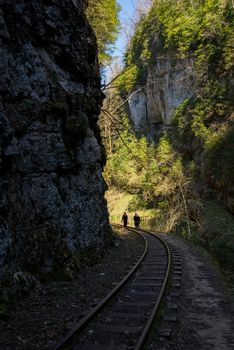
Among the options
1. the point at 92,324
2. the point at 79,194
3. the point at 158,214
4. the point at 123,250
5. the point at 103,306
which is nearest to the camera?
the point at 92,324

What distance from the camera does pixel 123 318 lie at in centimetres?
747

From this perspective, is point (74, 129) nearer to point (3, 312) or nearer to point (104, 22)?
point (3, 312)

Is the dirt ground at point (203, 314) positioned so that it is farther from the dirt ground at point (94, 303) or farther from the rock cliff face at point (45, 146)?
the rock cliff face at point (45, 146)

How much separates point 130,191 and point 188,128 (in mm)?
11307

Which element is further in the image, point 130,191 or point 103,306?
point 130,191

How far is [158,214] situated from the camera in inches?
1315

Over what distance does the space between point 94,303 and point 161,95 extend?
36553mm

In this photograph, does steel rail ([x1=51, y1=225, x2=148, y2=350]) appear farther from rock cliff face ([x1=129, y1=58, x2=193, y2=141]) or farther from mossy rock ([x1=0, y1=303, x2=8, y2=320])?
rock cliff face ([x1=129, y1=58, x2=193, y2=141])

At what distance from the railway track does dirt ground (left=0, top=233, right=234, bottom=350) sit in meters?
0.29

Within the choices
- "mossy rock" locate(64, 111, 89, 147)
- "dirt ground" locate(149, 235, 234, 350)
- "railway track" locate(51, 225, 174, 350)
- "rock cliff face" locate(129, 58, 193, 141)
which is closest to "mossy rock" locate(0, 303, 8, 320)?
"railway track" locate(51, 225, 174, 350)

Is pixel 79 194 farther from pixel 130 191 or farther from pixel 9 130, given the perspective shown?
pixel 130 191

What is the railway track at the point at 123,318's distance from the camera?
20.2ft

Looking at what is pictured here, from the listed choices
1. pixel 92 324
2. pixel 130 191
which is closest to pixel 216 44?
pixel 130 191

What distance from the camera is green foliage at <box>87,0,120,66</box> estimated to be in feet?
79.5
